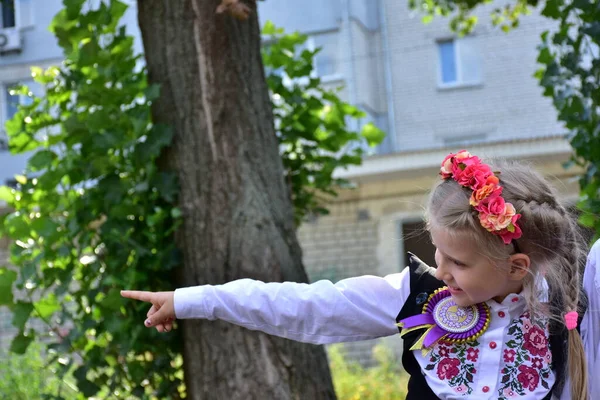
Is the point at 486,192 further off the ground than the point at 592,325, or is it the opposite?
the point at 486,192

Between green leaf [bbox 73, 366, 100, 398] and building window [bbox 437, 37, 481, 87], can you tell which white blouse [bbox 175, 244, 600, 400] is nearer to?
green leaf [bbox 73, 366, 100, 398]

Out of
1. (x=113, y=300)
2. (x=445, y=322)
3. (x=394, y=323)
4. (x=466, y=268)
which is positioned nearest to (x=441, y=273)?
(x=466, y=268)

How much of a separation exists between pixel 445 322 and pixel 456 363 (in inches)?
4.1

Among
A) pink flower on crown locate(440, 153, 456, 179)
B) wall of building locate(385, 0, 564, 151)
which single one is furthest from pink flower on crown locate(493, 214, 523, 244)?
wall of building locate(385, 0, 564, 151)

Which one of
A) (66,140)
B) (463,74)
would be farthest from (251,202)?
(463,74)

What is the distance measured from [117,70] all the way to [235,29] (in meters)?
0.54

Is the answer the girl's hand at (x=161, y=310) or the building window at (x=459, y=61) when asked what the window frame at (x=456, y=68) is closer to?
the building window at (x=459, y=61)

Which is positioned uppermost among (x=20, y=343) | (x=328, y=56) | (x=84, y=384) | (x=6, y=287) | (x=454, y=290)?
(x=328, y=56)

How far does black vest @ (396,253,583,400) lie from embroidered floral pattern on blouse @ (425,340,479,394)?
0.06 meters

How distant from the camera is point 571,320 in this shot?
229 centimetres

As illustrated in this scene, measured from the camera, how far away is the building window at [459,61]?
64.7 ft

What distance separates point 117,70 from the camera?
4.18m

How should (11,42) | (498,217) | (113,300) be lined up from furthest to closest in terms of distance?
1. (11,42)
2. (113,300)
3. (498,217)

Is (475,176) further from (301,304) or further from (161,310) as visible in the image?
(161,310)
